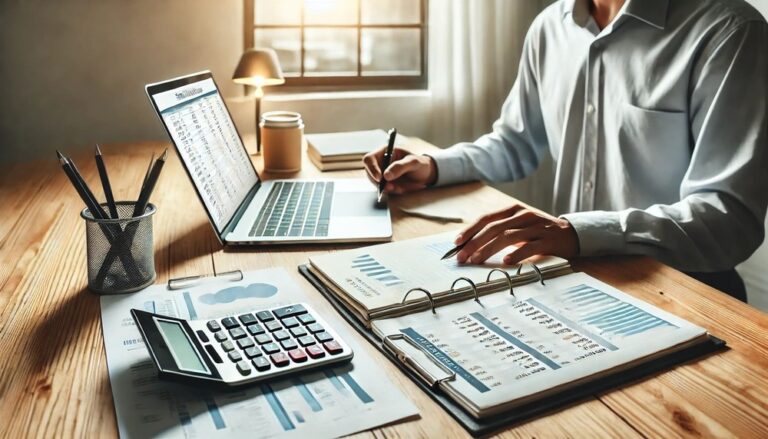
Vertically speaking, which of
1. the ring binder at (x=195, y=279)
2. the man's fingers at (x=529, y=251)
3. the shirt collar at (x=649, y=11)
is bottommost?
the ring binder at (x=195, y=279)

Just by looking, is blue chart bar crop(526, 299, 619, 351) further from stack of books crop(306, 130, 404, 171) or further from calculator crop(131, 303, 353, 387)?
stack of books crop(306, 130, 404, 171)

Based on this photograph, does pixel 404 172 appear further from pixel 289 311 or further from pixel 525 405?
pixel 525 405

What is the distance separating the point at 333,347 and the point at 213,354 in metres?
0.12

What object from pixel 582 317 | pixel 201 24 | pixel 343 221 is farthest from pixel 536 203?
pixel 582 317

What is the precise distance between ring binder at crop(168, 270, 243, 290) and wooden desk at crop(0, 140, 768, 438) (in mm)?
32

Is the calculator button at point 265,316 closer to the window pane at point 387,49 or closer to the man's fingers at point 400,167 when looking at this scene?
the man's fingers at point 400,167

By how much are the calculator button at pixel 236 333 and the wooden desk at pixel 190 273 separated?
0.13m

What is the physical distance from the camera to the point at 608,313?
0.79 metres

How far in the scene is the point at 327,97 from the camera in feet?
7.36

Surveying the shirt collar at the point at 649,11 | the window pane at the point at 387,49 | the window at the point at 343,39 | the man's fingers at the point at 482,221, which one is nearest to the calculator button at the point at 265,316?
the man's fingers at the point at 482,221

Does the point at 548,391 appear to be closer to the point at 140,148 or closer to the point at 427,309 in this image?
the point at 427,309

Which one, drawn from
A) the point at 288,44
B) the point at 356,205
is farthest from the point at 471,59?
the point at 288,44

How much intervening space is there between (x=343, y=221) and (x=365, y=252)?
18 centimetres

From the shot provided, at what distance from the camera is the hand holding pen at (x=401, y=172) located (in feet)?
4.35
